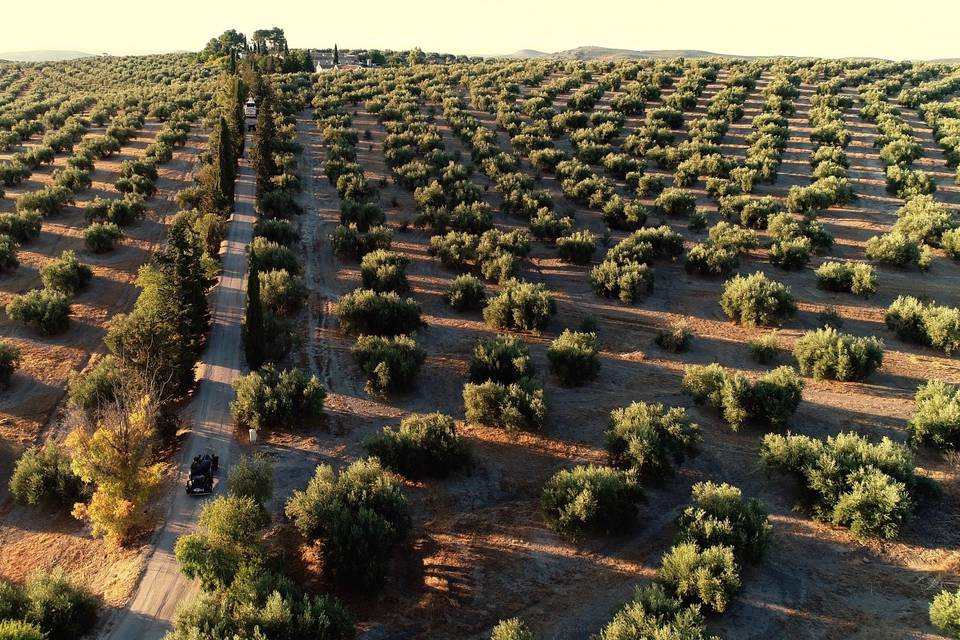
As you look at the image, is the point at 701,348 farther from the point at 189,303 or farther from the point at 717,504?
the point at 189,303

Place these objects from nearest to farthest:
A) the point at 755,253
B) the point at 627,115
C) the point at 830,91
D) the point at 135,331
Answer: the point at 135,331 < the point at 755,253 < the point at 627,115 < the point at 830,91

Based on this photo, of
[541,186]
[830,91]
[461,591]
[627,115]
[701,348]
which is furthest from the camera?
[830,91]

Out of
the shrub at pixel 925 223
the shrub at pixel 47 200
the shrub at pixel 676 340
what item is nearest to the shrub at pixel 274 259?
the shrub at pixel 47 200

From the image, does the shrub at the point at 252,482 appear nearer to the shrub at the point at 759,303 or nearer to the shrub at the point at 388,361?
the shrub at the point at 388,361

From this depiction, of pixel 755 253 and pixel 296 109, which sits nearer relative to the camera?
pixel 755 253

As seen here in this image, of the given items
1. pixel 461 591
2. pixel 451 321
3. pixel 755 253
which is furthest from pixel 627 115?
pixel 461 591

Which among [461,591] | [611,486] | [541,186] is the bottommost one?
[461,591]
